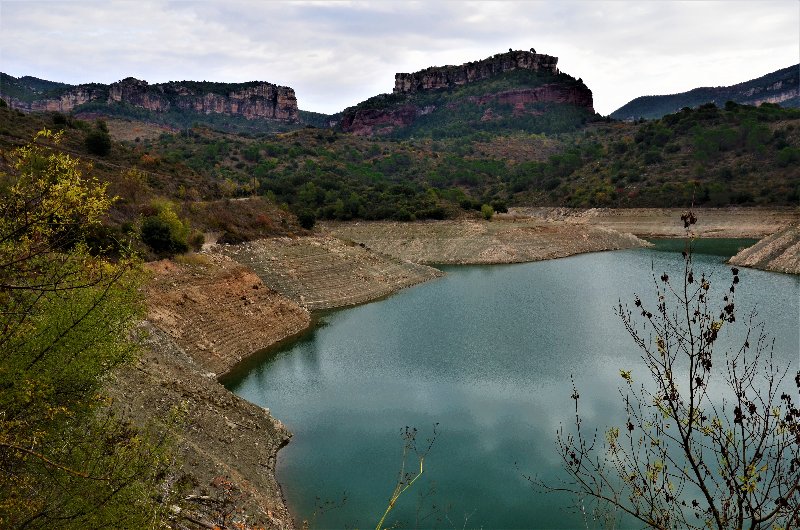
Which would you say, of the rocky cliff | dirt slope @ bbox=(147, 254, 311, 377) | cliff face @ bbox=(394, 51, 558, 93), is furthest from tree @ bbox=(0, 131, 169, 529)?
cliff face @ bbox=(394, 51, 558, 93)

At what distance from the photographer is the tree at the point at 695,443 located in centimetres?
466

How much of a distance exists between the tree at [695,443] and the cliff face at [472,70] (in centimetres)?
15566

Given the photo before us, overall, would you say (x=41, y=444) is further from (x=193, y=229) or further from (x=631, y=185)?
(x=631, y=185)

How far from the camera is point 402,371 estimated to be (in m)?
24.3

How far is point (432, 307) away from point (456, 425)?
60.1ft

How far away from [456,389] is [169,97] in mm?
158614

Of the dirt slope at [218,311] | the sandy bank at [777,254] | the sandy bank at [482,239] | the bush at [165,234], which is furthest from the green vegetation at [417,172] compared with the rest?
the sandy bank at [777,254]

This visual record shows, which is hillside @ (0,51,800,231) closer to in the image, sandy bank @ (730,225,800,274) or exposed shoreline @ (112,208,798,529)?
exposed shoreline @ (112,208,798,529)

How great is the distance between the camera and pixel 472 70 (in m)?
174

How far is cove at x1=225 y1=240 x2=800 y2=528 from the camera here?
1454cm

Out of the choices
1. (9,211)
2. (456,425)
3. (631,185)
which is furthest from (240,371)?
(631,185)

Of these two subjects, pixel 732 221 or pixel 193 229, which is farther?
pixel 732 221

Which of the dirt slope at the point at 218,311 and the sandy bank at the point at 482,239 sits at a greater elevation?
the sandy bank at the point at 482,239

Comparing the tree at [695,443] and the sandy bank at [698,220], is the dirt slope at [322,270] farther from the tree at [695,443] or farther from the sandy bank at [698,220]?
the sandy bank at [698,220]
